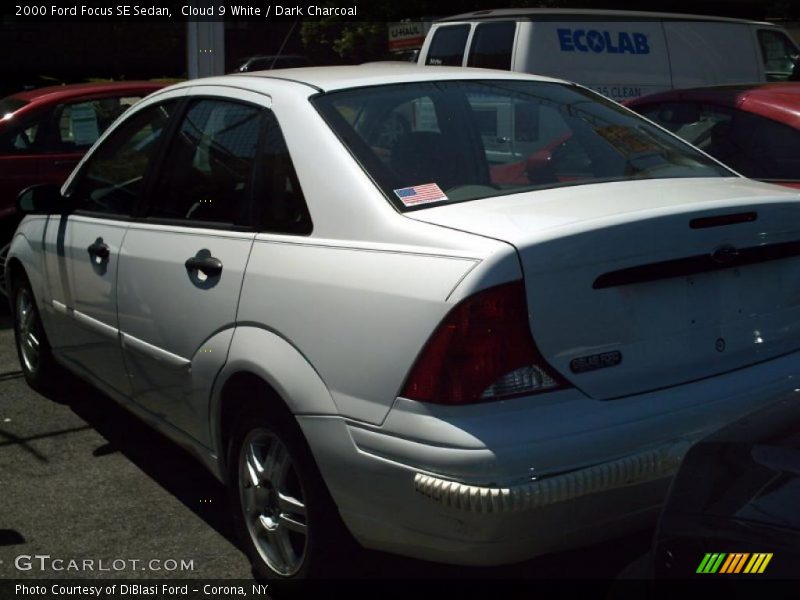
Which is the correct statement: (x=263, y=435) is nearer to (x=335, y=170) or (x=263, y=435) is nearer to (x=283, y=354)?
(x=283, y=354)

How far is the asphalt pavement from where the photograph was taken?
371cm

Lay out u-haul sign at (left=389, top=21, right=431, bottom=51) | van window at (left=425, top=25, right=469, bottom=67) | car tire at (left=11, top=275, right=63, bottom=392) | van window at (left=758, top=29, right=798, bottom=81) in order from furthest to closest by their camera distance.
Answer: u-haul sign at (left=389, top=21, right=431, bottom=51)
van window at (left=758, top=29, right=798, bottom=81)
van window at (left=425, top=25, right=469, bottom=67)
car tire at (left=11, top=275, right=63, bottom=392)

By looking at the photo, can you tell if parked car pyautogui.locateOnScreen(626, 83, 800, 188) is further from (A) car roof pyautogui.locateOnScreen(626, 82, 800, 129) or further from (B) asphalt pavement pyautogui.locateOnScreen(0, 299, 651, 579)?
(B) asphalt pavement pyautogui.locateOnScreen(0, 299, 651, 579)

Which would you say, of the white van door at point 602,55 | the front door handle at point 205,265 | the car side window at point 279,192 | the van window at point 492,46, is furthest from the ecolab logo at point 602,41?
the front door handle at point 205,265

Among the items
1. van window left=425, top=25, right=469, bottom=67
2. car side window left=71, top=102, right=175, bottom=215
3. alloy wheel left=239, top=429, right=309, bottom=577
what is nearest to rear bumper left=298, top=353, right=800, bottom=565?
alloy wheel left=239, top=429, right=309, bottom=577

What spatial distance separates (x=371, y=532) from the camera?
2.98 metres

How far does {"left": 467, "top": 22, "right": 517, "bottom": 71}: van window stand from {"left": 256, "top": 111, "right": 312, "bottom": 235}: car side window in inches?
323

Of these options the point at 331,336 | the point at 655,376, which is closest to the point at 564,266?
the point at 655,376

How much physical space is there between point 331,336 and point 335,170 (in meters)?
0.56

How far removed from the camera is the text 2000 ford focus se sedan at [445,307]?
278cm

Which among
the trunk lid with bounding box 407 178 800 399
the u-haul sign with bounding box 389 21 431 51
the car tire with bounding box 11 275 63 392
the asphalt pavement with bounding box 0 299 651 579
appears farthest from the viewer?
the u-haul sign with bounding box 389 21 431 51

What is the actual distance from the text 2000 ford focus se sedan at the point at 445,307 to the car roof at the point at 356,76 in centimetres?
2

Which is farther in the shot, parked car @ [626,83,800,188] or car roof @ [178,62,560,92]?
parked car @ [626,83,800,188]

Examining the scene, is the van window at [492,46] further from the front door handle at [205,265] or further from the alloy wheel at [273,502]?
the alloy wheel at [273,502]
